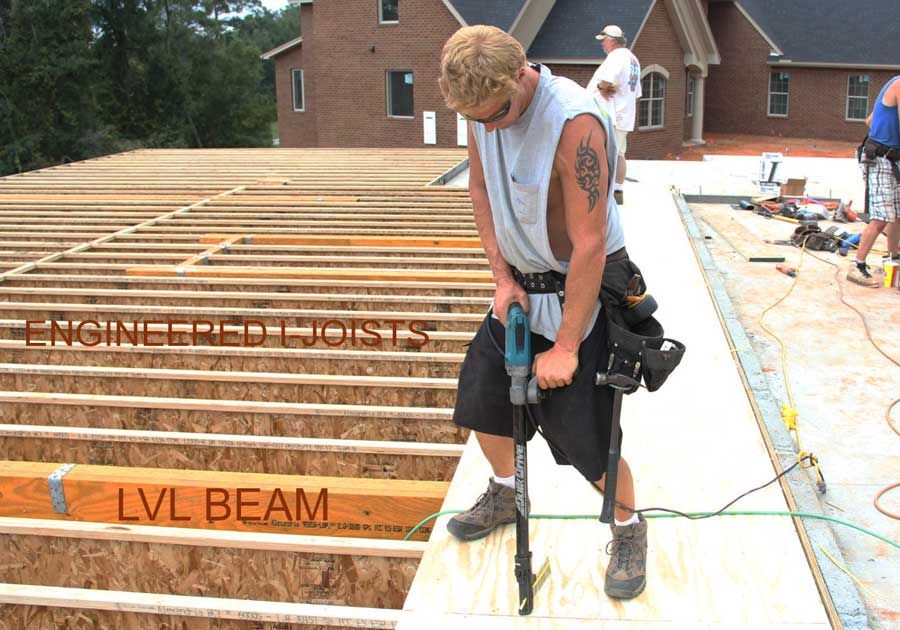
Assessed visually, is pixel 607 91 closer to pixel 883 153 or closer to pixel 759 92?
pixel 883 153

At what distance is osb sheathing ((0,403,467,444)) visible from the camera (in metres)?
3.84

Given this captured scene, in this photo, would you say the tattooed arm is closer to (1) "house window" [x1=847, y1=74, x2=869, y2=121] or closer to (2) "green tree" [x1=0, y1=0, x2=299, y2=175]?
(1) "house window" [x1=847, y1=74, x2=869, y2=121]

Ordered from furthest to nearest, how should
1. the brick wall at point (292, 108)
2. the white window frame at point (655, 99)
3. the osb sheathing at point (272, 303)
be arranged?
the brick wall at point (292, 108), the white window frame at point (655, 99), the osb sheathing at point (272, 303)

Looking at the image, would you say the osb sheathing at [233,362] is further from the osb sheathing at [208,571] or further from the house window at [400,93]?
the house window at [400,93]

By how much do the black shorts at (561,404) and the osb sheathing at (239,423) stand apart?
1183 millimetres

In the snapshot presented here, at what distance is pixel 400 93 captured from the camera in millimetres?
24891

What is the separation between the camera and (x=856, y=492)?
3.61m

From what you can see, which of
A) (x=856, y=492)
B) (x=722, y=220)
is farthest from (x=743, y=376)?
(x=722, y=220)

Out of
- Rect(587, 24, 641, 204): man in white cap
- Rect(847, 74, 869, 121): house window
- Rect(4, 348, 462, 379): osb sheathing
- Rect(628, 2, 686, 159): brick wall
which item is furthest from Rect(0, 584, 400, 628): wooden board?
Rect(847, 74, 869, 121): house window

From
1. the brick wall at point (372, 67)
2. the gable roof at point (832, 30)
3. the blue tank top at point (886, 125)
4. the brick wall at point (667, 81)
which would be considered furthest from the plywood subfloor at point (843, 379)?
the gable roof at point (832, 30)

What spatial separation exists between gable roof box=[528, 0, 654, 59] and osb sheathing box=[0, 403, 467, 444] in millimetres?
19918

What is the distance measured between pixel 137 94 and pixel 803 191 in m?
32.2

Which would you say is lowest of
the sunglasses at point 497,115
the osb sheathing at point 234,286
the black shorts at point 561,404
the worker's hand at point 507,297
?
the osb sheathing at point 234,286

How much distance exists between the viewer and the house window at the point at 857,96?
2838 cm
